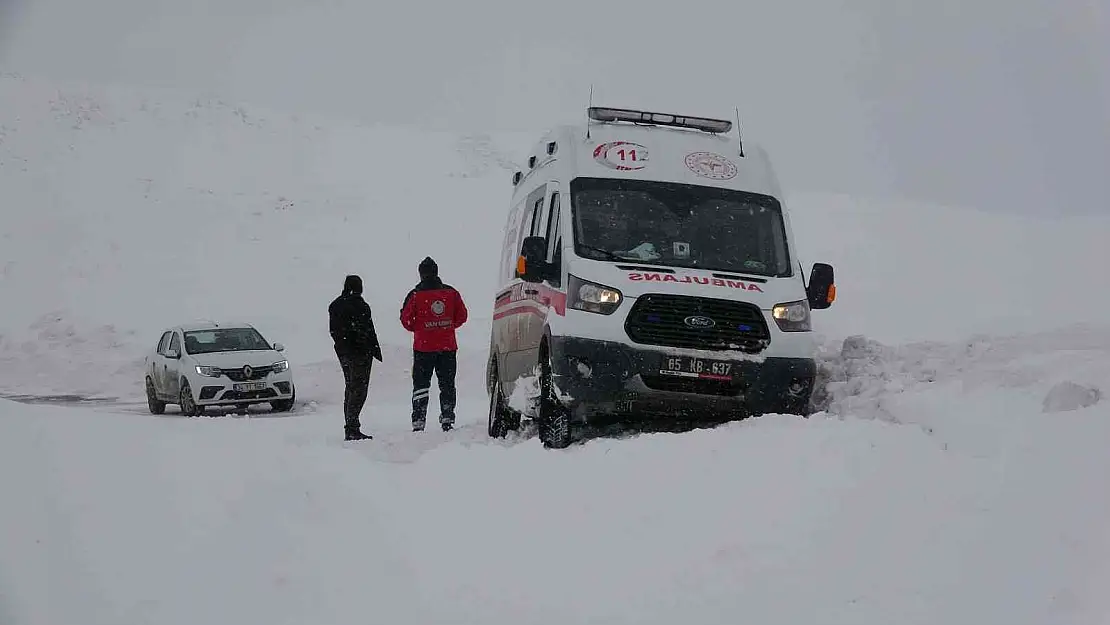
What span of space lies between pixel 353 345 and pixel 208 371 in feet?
19.9

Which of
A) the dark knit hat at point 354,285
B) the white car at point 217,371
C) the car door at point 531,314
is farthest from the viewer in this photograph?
the white car at point 217,371

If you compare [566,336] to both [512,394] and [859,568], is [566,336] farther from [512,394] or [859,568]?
[859,568]

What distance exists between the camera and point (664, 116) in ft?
36.7

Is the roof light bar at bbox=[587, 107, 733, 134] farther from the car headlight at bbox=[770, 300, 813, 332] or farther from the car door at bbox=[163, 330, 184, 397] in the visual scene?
the car door at bbox=[163, 330, 184, 397]

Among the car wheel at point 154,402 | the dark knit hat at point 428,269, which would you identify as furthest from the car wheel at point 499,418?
the car wheel at point 154,402

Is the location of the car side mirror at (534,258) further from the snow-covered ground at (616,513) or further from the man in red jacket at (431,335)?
the man in red jacket at (431,335)

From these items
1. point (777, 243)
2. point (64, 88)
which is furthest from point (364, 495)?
point (64, 88)

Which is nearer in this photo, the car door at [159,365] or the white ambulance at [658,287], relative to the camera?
the white ambulance at [658,287]

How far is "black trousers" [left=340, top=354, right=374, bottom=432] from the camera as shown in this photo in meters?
11.5

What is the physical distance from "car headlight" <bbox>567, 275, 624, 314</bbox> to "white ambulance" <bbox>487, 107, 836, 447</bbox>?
0.01 meters

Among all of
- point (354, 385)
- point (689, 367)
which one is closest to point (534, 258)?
point (689, 367)

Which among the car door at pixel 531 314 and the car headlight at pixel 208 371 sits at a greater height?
the car door at pixel 531 314

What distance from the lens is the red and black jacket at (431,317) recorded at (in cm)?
1202

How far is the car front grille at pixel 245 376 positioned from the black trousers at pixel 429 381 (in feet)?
18.7
